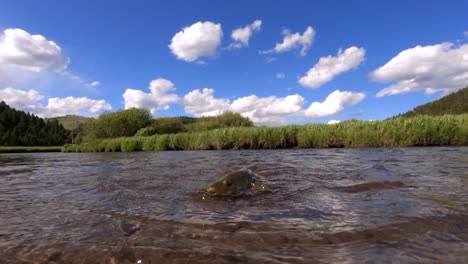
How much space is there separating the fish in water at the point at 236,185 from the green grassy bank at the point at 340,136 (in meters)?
12.1

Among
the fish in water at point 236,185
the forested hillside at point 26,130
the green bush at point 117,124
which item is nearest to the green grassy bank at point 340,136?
the fish in water at point 236,185

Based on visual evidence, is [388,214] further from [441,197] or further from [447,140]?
[447,140]

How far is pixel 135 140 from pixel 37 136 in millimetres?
84276

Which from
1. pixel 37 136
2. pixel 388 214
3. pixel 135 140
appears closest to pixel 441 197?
pixel 388 214

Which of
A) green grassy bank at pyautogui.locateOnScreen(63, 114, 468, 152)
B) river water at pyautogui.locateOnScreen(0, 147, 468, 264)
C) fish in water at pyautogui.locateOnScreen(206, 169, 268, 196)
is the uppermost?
green grassy bank at pyautogui.locateOnScreen(63, 114, 468, 152)

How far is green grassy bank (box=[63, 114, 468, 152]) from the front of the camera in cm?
1498

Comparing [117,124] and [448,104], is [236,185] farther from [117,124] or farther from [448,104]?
[448,104]

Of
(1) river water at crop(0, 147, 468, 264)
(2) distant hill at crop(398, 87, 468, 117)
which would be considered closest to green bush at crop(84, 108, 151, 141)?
(1) river water at crop(0, 147, 468, 264)

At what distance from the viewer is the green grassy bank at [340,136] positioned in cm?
1498

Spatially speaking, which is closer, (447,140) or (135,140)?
(447,140)

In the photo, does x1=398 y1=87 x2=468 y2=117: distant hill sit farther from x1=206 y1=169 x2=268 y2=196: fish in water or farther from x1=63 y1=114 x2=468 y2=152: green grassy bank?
x1=206 y1=169 x2=268 y2=196: fish in water

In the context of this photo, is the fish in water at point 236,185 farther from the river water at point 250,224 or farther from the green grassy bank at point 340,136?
the green grassy bank at point 340,136

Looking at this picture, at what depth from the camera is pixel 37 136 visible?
9756 cm

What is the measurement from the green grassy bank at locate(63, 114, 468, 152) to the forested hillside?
268ft
